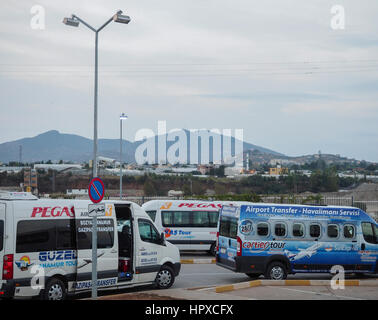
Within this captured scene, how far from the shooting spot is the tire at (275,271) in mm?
16359

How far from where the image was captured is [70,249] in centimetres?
1360

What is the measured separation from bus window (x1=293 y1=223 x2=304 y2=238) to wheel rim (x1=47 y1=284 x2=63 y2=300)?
7197 mm

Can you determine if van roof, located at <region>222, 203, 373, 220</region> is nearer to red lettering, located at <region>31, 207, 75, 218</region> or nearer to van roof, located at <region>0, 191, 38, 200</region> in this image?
red lettering, located at <region>31, 207, 75, 218</region>

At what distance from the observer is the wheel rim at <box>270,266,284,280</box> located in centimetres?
1641

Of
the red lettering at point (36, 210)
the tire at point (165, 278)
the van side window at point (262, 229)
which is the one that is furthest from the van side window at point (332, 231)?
the red lettering at point (36, 210)

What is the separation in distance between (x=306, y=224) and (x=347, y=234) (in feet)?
4.73

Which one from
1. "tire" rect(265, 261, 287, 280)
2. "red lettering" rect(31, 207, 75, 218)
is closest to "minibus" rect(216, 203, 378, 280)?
"tire" rect(265, 261, 287, 280)

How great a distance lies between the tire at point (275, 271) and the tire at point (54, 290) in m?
6.11

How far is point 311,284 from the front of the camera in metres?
15.6

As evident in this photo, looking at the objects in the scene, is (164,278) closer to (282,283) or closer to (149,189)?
(282,283)

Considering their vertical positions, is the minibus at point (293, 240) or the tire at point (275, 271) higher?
the minibus at point (293, 240)

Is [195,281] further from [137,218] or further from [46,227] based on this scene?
[46,227]

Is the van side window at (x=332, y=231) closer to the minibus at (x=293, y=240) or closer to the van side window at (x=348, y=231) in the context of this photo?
the minibus at (x=293, y=240)
